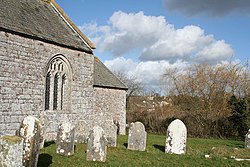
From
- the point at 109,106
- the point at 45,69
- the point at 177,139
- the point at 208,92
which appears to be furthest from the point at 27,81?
the point at 208,92

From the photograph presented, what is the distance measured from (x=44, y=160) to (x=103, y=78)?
12.9 metres

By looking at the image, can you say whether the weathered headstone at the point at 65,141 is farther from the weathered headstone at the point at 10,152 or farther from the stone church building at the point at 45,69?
the weathered headstone at the point at 10,152

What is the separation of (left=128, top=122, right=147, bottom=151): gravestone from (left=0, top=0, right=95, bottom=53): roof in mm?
6558

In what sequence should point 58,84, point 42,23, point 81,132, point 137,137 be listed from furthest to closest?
point 58,84
point 42,23
point 81,132
point 137,137

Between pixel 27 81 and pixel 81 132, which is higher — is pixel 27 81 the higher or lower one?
the higher one

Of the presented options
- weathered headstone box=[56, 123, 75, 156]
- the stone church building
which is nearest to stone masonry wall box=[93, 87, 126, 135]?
the stone church building

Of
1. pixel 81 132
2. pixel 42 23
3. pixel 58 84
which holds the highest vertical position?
pixel 42 23

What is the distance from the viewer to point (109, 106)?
21.7 metres

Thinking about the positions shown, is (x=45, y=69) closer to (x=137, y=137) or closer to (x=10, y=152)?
(x=137, y=137)

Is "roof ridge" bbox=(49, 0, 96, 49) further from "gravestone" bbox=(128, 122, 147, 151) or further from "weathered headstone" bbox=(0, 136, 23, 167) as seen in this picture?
"weathered headstone" bbox=(0, 136, 23, 167)

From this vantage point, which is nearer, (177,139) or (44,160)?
(44,160)

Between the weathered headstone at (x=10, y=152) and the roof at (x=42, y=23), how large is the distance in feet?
28.9

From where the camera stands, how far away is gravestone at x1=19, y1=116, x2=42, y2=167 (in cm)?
720

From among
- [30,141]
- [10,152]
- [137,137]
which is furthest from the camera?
[137,137]
